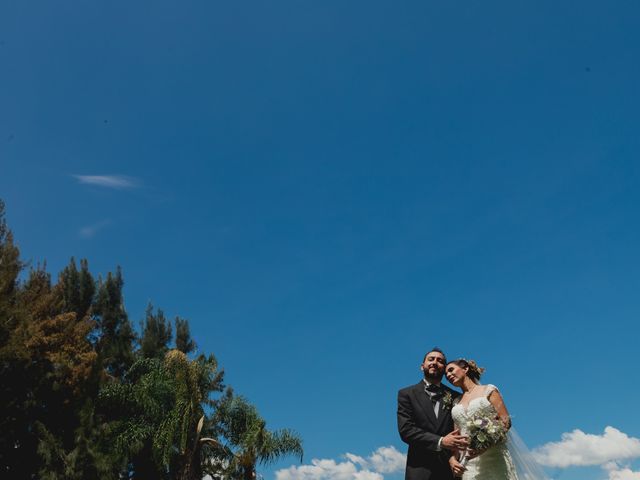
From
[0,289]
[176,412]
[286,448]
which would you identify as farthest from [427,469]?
[0,289]

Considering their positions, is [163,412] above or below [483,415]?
above

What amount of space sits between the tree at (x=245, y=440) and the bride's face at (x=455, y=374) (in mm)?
15813

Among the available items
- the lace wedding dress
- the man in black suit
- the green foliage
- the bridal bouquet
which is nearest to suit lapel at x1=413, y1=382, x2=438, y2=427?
the man in black suit

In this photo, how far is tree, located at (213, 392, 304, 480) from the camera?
19.8 metres

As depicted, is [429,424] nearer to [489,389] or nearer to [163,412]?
[489,389]

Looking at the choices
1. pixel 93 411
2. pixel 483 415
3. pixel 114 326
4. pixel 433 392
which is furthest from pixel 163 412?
pixel 483 415

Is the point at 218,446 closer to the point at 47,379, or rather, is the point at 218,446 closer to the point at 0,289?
the point at 47,379

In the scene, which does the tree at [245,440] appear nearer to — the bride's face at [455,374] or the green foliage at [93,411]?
the green foliage at [93,411]

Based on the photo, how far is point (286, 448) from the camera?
20891mm

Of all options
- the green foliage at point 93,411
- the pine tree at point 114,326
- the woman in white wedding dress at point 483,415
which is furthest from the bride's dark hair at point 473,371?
the pine tree at point 114,326

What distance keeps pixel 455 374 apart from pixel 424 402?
0.37m

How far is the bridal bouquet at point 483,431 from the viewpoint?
4914 millimetres

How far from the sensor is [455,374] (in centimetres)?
524

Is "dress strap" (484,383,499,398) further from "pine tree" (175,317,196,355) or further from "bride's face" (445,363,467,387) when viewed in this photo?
"pine tree" (175,317,196,355)
